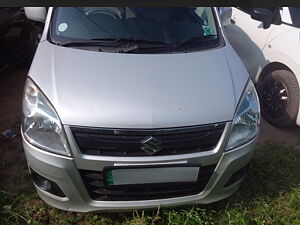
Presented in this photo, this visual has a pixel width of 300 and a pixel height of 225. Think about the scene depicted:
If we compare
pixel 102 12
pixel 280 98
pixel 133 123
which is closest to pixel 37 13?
pixel 102 12

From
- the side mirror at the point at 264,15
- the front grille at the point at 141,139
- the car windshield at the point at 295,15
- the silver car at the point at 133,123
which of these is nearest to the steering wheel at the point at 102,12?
the silver car at the point at 133,123

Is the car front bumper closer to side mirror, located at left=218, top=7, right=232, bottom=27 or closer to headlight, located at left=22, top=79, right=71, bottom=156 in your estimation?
headlight, located at left=22, top=79, right=71, bottom=156

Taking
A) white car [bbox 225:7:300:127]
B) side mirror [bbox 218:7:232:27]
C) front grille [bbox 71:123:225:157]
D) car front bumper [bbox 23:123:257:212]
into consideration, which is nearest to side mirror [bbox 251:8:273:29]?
white car [bbox 225:7:300:127]

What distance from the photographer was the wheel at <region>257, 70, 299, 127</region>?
12.8ft

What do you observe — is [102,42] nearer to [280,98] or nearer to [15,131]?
[15,131]

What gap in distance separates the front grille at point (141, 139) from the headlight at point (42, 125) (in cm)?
11

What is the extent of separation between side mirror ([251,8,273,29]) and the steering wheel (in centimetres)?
203

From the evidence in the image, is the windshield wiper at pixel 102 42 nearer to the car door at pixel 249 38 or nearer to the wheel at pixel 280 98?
the wheel at pixel 280 98

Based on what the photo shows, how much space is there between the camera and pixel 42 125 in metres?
2.26

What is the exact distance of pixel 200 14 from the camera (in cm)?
323

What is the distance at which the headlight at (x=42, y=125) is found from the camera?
2.19m

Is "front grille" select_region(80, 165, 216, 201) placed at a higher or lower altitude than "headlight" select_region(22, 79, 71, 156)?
lower

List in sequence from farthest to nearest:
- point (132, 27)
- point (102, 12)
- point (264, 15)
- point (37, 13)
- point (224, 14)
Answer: point (264, 15) → point (224, 14) → point (37, 13) → point (102, 12) → point (132, 27)

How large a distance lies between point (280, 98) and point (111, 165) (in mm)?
2594
